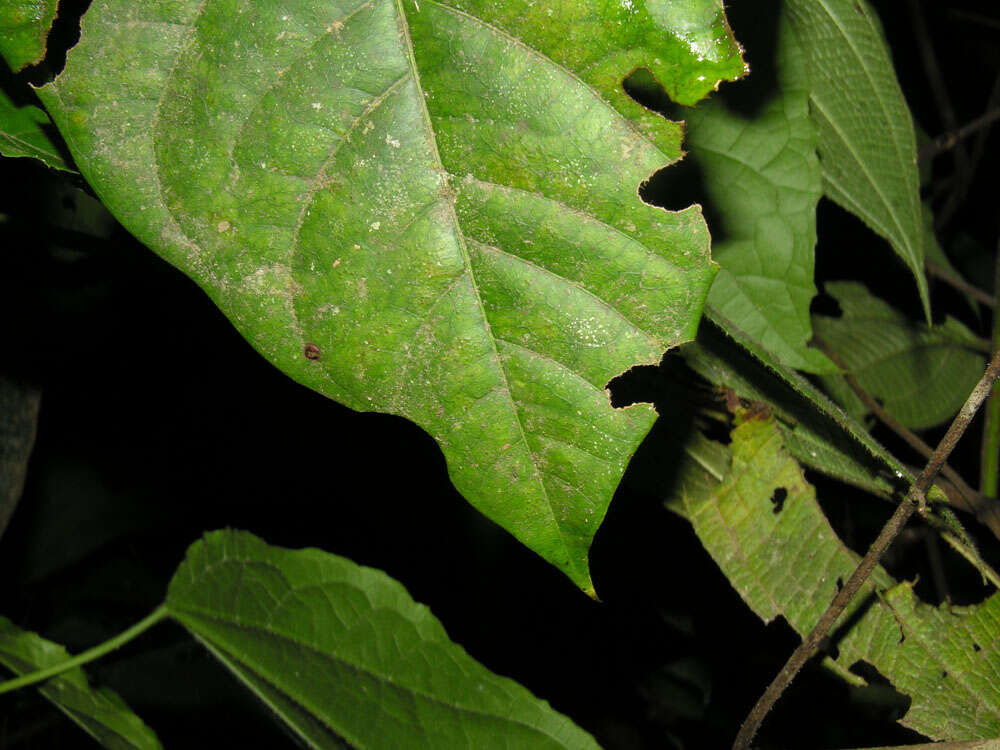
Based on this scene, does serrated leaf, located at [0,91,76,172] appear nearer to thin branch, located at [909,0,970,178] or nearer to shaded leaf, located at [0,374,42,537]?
shaded leaf, located at [0,374,42,537]

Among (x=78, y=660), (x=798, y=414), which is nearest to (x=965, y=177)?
(x=798, y=414)

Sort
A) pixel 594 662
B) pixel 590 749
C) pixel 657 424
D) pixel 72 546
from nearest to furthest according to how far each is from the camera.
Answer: pixel 590 749 → pixel 657 424 → pixel 72 546 → pixel 594 662

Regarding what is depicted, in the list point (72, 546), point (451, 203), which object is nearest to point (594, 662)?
point (72, 546)

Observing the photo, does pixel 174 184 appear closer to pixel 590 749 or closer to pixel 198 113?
pixel 198 113

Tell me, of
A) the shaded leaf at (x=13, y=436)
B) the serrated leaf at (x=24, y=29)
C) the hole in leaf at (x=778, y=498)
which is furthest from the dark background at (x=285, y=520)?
the serrated leaf at (x=24, y=29)

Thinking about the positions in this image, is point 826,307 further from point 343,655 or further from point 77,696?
point 77,696

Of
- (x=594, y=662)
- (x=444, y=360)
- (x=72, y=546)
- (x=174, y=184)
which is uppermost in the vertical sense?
(x=174, y=184)

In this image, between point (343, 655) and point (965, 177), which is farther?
point (965, 177)
